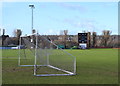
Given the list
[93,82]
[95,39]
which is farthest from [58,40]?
[93,82]

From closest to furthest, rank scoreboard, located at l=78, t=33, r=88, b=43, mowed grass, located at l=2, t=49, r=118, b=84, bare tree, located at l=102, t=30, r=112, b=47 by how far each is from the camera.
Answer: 1. mowed grass, located at l=2, t=49, r=118, b=84
2. scoreboard, located at l=78, t=33, r=88, b=43
3. bare tree, located at l=102, t=30, r=112, b=47

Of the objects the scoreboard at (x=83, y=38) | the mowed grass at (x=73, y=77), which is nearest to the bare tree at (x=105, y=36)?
the scoreboard at (x=83, y=38)

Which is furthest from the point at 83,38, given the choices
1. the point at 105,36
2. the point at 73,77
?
the point at 73,77

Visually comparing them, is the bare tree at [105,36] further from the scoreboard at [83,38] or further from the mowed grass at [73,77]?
the mowed grass at [73,77]

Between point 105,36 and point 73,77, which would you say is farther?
point 105,36

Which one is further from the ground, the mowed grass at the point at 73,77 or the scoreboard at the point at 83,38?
the scoreboard at the point at 83,38

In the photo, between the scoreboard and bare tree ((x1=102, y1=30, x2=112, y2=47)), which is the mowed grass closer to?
the scoreboard

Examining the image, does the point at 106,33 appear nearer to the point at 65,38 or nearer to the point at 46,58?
the point at 65,38

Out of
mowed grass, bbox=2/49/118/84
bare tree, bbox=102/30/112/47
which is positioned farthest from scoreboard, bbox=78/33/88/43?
mowed grass, bbox=2/49/118/84

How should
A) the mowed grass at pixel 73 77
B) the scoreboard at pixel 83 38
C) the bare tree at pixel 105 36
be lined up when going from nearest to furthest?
the mowed grass at pixel 73 77 < the scoreboard at pixel 83 38 < the bare tree at pixel 105 36

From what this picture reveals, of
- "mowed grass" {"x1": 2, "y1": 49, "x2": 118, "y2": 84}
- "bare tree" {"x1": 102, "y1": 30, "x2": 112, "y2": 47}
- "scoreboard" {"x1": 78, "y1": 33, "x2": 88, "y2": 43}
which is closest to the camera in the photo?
"mowed grass" {"x1": 2, "y1": 49, "x2": 118, "y2": 84}

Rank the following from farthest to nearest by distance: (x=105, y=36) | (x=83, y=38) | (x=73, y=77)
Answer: (x=105, y=36), (x=83, y=38), (x=73, y=77)

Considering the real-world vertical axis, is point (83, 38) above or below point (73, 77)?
above

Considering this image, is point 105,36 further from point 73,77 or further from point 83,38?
point 73,77
